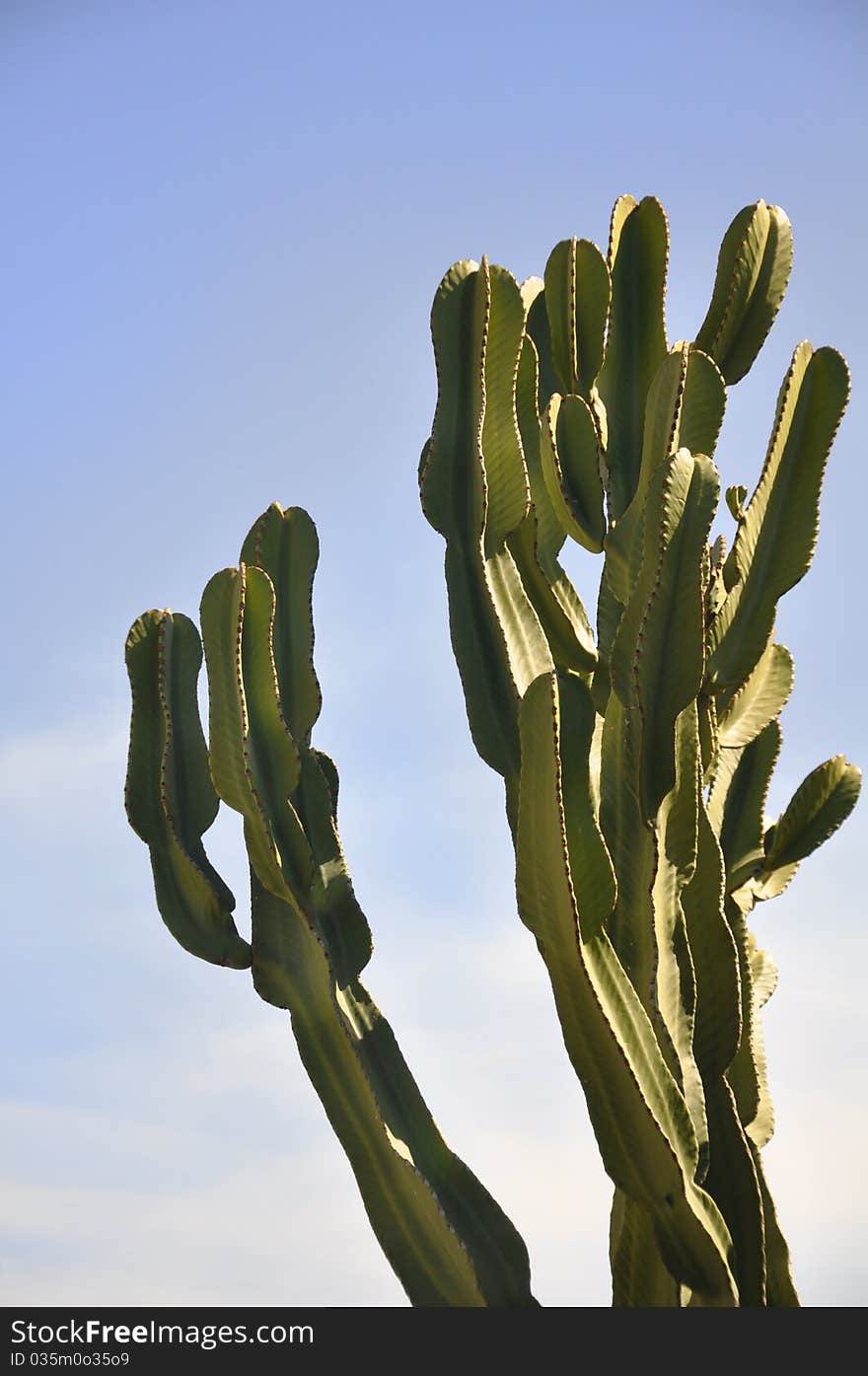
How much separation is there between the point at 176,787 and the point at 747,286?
6.41ft

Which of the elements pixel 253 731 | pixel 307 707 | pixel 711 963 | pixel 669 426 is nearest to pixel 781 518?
pixel 669 426

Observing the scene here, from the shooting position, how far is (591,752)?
337 cm

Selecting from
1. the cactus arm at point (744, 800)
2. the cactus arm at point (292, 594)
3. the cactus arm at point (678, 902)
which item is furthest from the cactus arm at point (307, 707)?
the cactus arm at point (744, 800)

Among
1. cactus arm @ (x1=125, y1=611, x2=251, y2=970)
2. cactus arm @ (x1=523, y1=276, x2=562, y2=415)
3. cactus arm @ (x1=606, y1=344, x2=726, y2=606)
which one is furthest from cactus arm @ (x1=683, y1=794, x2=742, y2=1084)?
cactus arm @ (x1=523, y1=276, x2=562, y2=415)

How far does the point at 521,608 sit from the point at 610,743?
0.41 meters

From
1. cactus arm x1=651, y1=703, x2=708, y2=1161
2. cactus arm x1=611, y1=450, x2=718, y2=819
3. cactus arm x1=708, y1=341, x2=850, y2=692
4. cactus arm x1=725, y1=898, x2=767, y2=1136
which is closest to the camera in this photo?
cactus arm x1=611, y1=450, x2=718, y2=819

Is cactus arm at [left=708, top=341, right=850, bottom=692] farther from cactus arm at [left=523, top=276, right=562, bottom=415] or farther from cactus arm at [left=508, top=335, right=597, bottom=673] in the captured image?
cactus arm at [left=523, top=276, right=562, bottom=415]

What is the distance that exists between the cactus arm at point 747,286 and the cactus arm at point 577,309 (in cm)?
33

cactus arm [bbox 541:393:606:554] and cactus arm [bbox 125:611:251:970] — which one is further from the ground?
cactus arm [bbox 541:393:606:554]

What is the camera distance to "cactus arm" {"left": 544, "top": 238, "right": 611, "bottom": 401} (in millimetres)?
3908

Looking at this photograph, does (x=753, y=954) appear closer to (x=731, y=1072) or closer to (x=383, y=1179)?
(x=731, y=1072)

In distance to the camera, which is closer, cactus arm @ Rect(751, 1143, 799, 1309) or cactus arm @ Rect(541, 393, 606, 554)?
cactus arm @ Rect(751, 1143, 799, 1309)

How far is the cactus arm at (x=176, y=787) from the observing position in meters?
3.60

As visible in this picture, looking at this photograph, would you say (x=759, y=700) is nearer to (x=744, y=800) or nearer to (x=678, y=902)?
(x=744, y=800)
